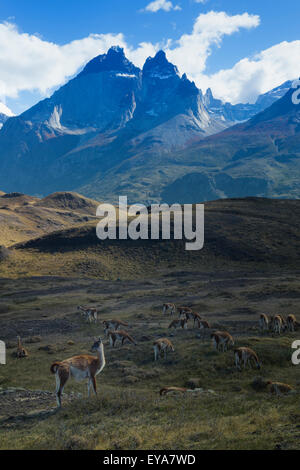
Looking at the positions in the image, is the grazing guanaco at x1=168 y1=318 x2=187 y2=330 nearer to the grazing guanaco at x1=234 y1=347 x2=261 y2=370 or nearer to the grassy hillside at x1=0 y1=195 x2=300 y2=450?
the grassy hillside at x1=0 y1=195 x2=300 y2=450

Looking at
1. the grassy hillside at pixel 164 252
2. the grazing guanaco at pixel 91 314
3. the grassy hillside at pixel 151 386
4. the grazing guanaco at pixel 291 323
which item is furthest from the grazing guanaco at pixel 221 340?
the grassy hillside at pixel 164 252

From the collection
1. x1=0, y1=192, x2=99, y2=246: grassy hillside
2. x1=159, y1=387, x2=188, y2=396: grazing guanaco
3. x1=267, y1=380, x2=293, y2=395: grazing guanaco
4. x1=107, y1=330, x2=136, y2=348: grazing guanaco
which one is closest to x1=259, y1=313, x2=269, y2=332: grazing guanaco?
x1=107, y1=330, x2=136, y2=348: grazing guanaco

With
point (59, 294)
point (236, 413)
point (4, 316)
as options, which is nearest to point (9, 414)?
point (236, 413)

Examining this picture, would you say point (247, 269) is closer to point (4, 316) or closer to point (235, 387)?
point (4, 316)

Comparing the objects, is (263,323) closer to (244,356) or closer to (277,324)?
(277,324)

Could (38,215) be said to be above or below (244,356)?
above

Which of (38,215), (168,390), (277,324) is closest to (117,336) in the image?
(168,390)

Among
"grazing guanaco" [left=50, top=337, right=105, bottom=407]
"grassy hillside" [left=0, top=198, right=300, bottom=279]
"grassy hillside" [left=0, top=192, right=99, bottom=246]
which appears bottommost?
"grazing guanaco" [left=50, top=337, right=105, bottom=407]

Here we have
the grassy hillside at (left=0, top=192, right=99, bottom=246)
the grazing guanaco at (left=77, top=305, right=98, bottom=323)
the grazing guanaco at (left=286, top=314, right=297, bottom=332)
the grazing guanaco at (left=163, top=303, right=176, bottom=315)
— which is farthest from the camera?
the grassy hillside at (left=0, top=192, right=99, bottom=246)

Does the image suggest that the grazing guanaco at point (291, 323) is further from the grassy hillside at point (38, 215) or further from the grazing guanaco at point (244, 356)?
the grassy hillside at point (38, 215)

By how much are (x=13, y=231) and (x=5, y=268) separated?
54.3 meters

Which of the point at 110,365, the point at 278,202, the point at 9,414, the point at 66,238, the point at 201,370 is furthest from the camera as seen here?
the point at 278,202

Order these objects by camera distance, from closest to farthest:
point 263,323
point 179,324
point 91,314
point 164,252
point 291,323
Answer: point 291,323 < point 263,323 < point 179,324 < point 91,314 < point 164,252

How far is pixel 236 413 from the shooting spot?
40.2ft
